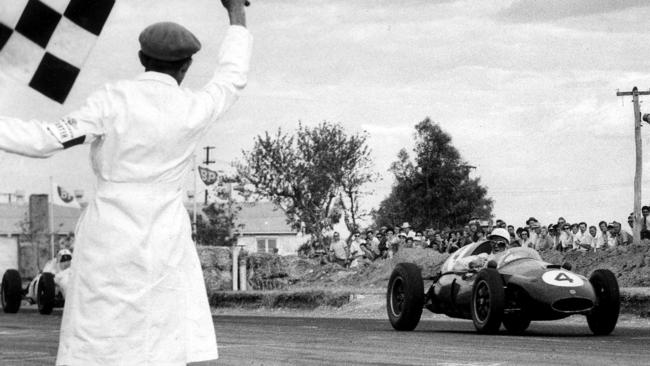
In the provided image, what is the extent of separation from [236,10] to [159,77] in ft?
1.14

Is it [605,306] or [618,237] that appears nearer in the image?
[605,306]

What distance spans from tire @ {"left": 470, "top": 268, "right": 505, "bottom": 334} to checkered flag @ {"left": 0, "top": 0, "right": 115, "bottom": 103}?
966 cm

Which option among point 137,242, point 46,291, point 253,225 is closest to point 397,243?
point 46,291

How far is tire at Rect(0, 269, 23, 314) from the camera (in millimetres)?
22844

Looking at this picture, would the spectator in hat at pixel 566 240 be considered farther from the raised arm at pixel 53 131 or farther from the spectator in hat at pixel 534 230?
the raised arm at pixel 53 131

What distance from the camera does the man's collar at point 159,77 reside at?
12.9 ft

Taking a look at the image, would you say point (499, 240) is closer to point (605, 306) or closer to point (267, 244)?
point (605, 306)

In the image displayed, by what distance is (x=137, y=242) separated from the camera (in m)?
3.74

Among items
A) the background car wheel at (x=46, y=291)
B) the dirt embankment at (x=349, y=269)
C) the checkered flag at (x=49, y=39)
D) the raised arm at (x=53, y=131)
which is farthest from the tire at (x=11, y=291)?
the raised arm at (x=53, y=131)

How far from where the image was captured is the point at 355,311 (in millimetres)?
22188

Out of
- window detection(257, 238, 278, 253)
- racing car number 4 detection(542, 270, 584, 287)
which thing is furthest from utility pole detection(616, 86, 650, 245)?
window detection(257, 238, 278, 253)

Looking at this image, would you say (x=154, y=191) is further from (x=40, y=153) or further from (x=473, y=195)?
(x=473, y=195)

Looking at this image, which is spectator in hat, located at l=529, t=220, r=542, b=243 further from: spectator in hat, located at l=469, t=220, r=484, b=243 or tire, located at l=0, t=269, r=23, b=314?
tire, located at l=0, t=269, r=23, b=314

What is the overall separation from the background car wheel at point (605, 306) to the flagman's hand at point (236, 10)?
10.2 m
